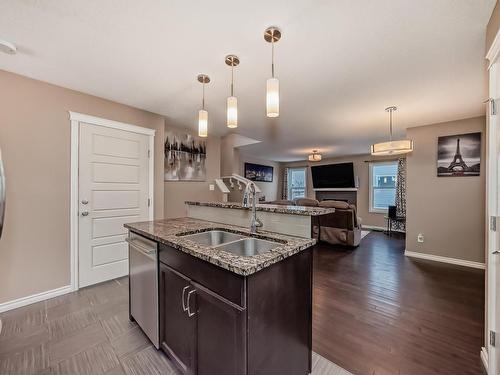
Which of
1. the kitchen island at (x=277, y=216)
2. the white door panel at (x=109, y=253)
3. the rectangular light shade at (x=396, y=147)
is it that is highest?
the rectangular light shade at (x=396, y=147)

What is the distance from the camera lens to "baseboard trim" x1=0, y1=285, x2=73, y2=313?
2.12 m

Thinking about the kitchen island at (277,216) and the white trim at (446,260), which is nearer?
the kitchen island at (277,216)

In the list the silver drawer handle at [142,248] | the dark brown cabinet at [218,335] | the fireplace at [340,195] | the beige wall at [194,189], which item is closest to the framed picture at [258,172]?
the fireplace at [340,195]

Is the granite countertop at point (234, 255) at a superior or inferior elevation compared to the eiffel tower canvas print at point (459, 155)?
inferior

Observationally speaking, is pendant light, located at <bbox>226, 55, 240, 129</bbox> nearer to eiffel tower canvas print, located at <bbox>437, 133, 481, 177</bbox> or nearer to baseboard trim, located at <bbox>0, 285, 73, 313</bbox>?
baseboard trim, located at <bbox>0, 285, 73, 313</bbox>

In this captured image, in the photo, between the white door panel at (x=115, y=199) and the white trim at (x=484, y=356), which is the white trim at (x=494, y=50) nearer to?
the white trim at (x=484, y=356)

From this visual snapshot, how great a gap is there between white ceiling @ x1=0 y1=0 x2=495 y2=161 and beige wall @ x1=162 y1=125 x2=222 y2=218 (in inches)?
53.6

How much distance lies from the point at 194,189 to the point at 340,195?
516 cm

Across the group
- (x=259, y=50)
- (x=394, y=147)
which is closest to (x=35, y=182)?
(x=259, y=50)

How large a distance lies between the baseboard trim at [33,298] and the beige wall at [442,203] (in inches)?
202

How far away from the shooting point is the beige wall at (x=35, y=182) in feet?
7.01

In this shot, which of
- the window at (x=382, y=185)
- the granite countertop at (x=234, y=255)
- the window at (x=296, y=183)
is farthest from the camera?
the window at (x=296, y=183)

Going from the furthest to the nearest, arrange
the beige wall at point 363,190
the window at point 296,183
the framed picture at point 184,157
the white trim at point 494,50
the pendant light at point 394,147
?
the window at point 296,183, the beige wall at point 363,190, the framed picture at point 184,157, the pendant light at point 394,147, the white trim at point 494,50

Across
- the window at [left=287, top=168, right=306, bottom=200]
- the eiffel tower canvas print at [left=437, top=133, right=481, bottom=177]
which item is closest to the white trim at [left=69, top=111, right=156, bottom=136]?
the eiffel tower canvas print at [left=437, top=133, right=481, bottom=177]
